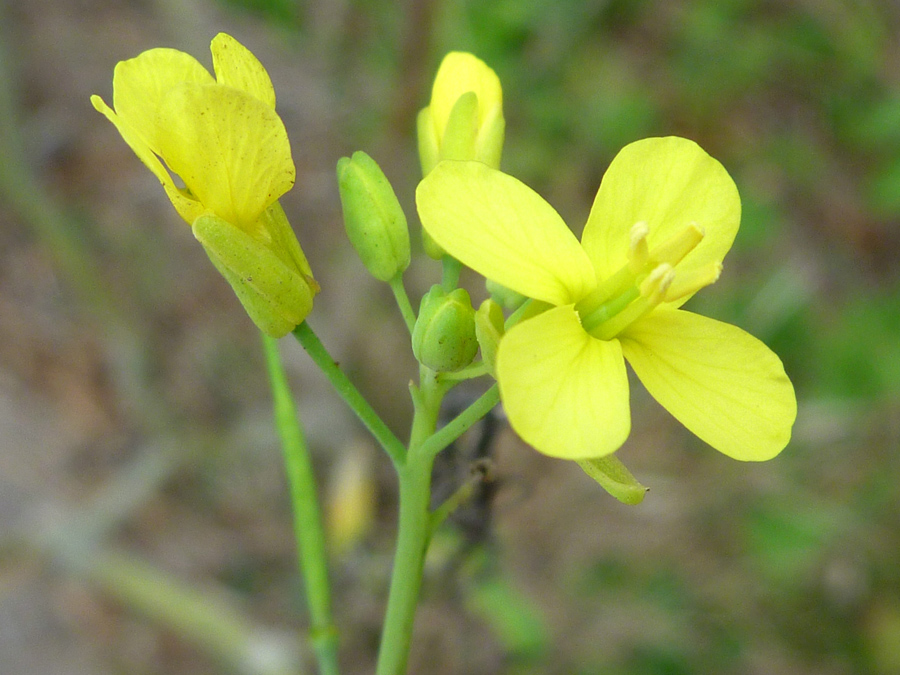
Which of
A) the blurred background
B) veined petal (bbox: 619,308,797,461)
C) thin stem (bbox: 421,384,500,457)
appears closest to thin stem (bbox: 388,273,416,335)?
thin stem (bbox: 421,384,500,457)

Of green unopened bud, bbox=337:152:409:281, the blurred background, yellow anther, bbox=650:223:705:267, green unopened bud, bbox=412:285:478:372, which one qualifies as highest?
green unopened bud, bbox=337:152:409:281

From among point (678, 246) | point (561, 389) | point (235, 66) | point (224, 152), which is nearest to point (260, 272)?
point (224, 152)

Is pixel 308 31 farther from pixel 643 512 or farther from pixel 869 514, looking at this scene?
pixel 869 514

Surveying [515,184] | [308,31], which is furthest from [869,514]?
[308,31]

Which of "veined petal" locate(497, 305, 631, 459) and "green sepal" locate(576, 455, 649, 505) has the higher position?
"veined petal" locate(497, 305, 631, 459)

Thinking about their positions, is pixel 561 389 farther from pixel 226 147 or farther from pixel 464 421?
pixel 226 147

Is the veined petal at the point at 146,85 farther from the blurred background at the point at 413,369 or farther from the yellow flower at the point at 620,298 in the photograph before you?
the blurred background at the point at 413,369

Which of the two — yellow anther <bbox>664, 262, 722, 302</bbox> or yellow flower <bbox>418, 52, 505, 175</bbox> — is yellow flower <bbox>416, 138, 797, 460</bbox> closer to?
yellow anther <bbox>664, 262, 722, 302</bbox>
